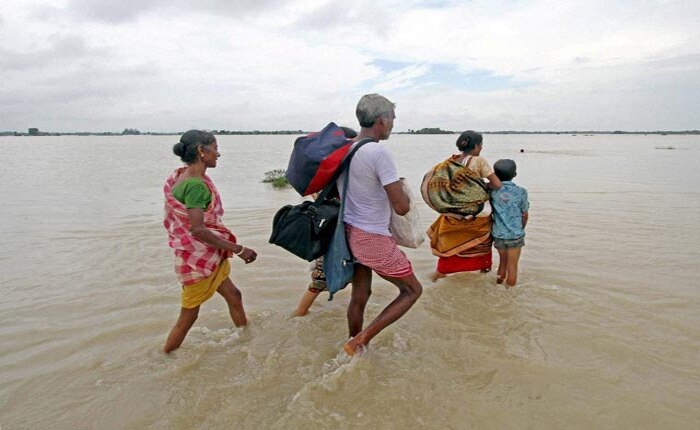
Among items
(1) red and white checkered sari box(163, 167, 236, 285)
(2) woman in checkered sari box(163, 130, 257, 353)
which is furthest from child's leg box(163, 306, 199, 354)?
(1) red and white checkered sari box(163, 167, 236, 285)

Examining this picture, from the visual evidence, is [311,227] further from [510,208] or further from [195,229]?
[510,208]

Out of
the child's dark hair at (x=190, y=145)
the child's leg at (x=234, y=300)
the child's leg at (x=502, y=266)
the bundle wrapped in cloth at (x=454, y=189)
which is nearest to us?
the child's dark hair at (x=190, y=145)

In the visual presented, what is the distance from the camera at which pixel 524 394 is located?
280 cm

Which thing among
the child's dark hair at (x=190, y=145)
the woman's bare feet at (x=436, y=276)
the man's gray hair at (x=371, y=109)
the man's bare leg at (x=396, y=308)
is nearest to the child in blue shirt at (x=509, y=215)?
the woman's bare feet at (x=436, y=276)

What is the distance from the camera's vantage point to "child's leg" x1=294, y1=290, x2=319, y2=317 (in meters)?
3.99

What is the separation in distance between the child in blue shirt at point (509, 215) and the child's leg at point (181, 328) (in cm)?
316

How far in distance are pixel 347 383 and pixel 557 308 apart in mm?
2357

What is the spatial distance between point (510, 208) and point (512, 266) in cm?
62

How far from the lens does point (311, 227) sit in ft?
9.82

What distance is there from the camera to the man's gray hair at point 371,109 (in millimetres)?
2842

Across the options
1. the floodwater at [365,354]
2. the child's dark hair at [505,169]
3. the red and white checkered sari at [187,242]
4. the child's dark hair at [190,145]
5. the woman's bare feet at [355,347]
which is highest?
the child's dark hair at [190,145]

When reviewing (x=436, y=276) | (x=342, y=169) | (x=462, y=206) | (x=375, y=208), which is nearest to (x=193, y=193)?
(x=342, y=169)

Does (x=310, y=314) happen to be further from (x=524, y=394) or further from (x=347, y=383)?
(x=524, y=394)

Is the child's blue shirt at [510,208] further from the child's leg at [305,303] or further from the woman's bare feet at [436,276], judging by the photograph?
the child's leg at [305,303]
